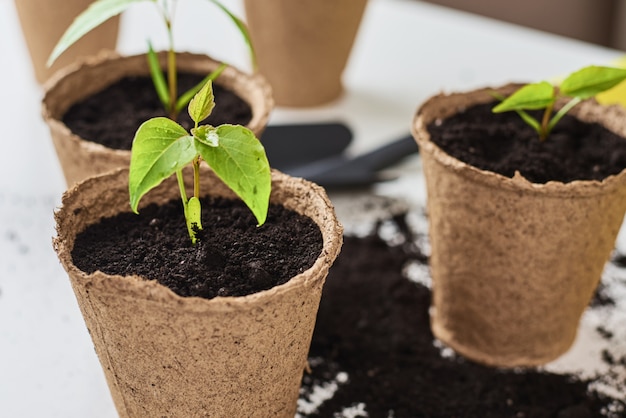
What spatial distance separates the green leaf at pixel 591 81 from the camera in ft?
3.05

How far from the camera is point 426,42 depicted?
1754 millimetres

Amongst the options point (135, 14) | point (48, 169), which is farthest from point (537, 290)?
point (135, 14)

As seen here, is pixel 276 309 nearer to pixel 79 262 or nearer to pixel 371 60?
pixel 79 262

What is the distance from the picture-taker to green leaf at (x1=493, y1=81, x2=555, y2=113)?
939 millimetres

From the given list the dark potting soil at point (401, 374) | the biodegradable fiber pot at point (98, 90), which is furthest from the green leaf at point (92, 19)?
the dark potting soil at point (401, 374)

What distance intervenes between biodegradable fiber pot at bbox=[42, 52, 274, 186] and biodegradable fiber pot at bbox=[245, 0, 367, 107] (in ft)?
0.81

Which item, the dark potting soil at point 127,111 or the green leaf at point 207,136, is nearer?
the green leaf at point 207,136

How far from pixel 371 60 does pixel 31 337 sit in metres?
0.94

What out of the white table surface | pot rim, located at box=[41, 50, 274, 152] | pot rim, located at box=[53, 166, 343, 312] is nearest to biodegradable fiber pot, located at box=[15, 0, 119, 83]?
the white table surface

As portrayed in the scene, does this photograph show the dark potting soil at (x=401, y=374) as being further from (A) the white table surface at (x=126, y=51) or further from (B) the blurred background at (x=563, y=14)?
(B) the blurred background at (x=563, y=14)

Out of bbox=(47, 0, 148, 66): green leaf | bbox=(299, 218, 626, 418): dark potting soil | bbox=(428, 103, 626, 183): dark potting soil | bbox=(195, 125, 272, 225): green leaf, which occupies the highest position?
bbox=(47, 0, 148, 66): green leaf

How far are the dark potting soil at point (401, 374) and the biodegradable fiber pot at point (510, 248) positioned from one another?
37mm

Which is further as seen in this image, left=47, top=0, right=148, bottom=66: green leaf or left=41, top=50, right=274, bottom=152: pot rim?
left=41, top=50, right=274, bottom=152: pot rim

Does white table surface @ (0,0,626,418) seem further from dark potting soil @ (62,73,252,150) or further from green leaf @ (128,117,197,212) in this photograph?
green leaf @ (128,117,197,212)
